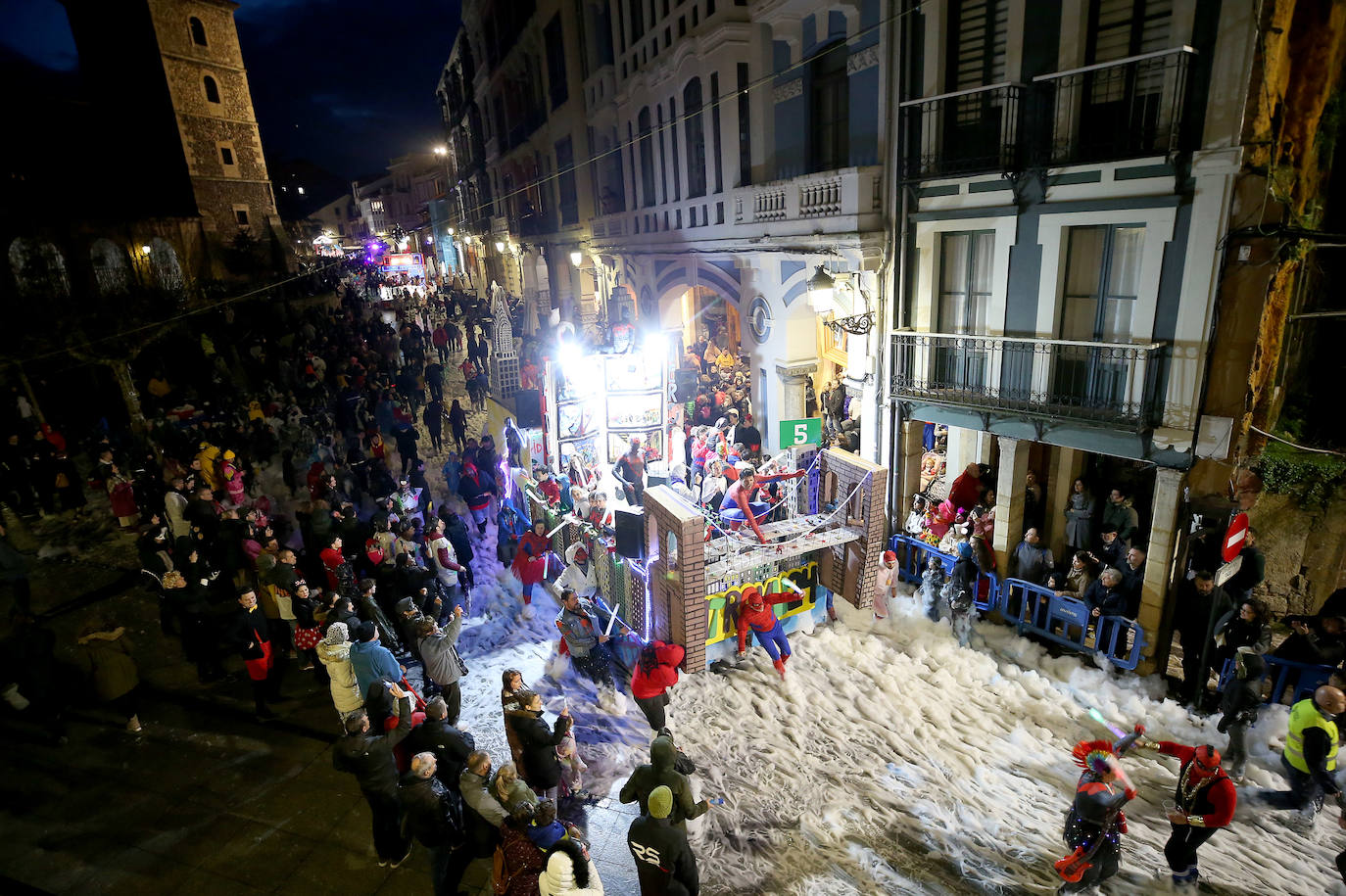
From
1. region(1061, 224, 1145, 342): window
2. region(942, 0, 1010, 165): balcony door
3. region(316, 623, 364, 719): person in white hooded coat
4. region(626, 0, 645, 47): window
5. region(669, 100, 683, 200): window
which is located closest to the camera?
region(316, 623, 364, 719): person in white hooded coat

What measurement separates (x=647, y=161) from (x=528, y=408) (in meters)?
8.22

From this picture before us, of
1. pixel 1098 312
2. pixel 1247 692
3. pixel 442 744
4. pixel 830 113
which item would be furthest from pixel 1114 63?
pixel 442 744

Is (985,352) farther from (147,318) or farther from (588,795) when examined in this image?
(147,318)

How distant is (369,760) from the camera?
5402mm

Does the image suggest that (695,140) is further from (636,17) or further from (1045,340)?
(1045,340)

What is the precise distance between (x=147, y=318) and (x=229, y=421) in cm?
702

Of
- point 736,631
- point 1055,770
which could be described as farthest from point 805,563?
point 1055,770

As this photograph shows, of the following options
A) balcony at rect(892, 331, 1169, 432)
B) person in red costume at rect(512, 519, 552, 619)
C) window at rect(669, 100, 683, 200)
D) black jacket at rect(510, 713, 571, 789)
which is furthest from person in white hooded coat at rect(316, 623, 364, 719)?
window at rect(669, 100, 683, 200)

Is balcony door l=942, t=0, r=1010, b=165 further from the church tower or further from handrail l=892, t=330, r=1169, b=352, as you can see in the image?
the church tower

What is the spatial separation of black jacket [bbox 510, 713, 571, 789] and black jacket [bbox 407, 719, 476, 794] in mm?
481

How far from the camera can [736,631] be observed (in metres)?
8.73

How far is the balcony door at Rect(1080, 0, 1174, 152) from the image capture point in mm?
8305

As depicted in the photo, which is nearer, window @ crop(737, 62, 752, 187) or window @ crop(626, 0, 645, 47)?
window @ crop(737, 62, 752, 187)

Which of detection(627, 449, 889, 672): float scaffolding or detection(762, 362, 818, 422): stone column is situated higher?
detection(762, 362, 818, 422): stone column
